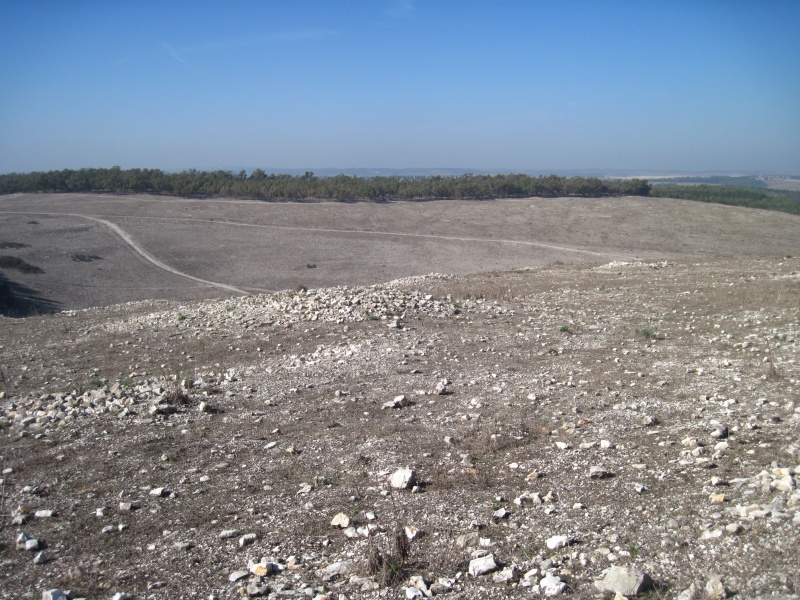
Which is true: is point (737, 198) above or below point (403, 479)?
above

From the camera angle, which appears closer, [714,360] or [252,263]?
[714,360]

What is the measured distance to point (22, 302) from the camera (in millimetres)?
28422

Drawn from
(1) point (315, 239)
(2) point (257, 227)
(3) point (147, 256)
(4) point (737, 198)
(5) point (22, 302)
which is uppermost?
(4) point (737, 198)

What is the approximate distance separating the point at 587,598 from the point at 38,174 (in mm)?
92626

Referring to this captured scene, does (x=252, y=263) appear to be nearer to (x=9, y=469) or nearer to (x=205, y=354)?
(x=205, y=354)

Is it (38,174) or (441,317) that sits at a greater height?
(38,174)

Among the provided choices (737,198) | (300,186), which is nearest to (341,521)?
(300,186)

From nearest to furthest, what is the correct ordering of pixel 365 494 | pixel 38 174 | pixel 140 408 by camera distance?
pixel 365 494, pixel 140 408, pixel 38 174

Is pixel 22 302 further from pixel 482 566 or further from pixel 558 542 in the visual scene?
pixel 558 542

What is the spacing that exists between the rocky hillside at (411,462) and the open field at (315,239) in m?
23.6

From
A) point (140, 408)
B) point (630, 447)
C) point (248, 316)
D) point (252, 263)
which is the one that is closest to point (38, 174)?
point (252, 263)

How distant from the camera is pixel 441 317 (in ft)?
42.3

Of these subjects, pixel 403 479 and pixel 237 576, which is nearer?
pixel 237 576

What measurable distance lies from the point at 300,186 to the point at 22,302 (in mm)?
49946
